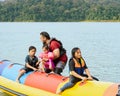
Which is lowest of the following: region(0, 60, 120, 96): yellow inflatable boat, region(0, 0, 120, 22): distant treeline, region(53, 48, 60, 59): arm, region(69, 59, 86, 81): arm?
region(0, 0, 120, 22): distant treeline

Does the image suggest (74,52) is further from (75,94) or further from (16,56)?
(16,56)

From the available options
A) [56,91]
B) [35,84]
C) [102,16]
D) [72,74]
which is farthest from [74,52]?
[102,16]

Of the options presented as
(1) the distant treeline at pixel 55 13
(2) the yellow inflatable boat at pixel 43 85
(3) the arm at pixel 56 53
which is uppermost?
(3) the arm at pixel 56 53

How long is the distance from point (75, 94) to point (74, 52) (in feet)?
2.18

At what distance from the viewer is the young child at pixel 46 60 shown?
699cm

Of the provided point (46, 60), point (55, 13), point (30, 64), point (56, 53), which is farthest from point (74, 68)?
point (55, 13)

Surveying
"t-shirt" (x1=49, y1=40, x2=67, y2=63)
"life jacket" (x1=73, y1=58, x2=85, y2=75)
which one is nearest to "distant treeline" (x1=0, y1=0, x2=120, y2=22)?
"t-shirt" (x1=49, y1=40, x2=67, y2=63)

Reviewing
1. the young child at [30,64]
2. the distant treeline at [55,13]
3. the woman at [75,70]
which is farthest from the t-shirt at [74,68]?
the distant treeline at [55,13]

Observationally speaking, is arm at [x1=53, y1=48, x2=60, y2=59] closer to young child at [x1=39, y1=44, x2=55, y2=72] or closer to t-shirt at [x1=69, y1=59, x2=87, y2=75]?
young child at [x1=39, y1=44, x2=55, y2=72]

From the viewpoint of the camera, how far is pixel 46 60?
7.13 m

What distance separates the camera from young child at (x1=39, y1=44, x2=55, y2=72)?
699 centimetres

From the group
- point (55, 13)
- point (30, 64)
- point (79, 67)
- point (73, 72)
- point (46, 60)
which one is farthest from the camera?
point (55, 13)

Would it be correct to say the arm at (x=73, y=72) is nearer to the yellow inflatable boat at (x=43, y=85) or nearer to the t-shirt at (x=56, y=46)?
the yellow inflatable boat at (x=43, y=85)

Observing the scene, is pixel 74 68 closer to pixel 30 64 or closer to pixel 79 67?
pixel 79 67
